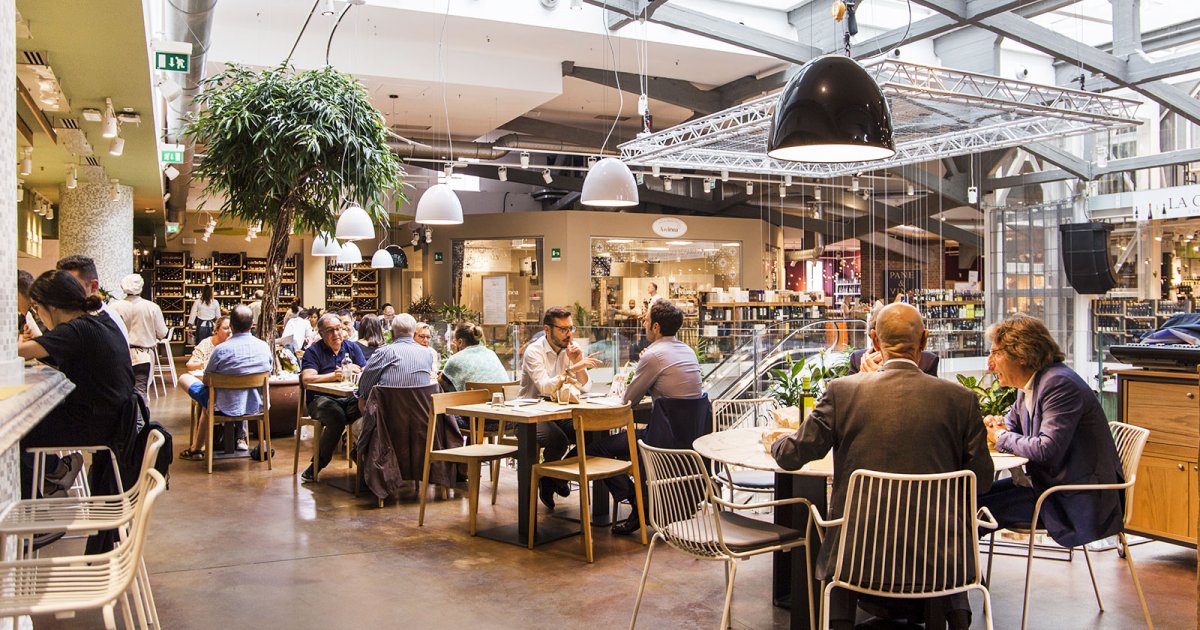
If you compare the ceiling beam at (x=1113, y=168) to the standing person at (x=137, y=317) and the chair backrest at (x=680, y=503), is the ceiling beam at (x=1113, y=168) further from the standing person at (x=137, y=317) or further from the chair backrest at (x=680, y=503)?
the standing person at (x=137, y=317)

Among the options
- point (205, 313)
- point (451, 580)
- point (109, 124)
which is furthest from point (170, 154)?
point (205, 313)

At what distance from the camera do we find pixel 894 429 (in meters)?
3.00

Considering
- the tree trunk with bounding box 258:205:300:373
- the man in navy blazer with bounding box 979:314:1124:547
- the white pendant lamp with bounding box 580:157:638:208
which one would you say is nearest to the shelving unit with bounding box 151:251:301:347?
the tree trunk with bounding box 258:205:300:373

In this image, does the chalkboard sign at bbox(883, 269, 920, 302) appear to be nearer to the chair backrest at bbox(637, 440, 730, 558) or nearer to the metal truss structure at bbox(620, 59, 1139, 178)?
the metal truss structure at bbox(620, 59, 1139, 178)

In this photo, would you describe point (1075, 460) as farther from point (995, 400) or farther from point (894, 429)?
point (995, 400)

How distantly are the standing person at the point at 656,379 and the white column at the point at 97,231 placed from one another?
25.9 ft

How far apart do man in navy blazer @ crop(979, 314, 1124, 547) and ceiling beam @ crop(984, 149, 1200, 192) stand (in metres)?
13.1

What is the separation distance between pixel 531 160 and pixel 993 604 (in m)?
15.2

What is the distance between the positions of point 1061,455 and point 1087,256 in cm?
1400

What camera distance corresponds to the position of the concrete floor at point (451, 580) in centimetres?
414

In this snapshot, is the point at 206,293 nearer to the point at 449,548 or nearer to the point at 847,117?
the point at 449,548

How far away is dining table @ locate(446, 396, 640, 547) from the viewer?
5.36 metres

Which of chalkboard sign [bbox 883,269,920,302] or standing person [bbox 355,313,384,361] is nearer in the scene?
standing person [bbox 355,313,384,361]

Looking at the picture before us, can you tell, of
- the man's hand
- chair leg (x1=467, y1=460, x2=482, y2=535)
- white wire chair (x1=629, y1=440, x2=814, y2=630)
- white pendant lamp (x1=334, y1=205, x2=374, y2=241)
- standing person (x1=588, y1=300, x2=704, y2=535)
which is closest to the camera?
white wire chair (x1=629, y1=440, x2=814, y2=630)
